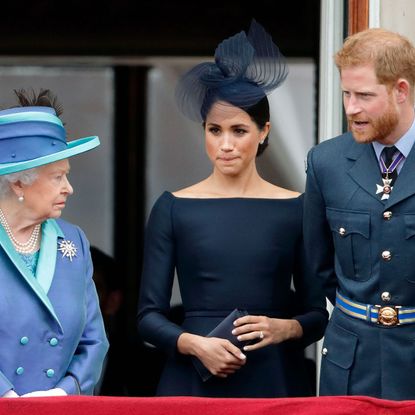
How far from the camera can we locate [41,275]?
3.88 m

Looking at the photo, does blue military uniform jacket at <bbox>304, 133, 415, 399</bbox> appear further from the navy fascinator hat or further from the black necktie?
the navy fascinator hat

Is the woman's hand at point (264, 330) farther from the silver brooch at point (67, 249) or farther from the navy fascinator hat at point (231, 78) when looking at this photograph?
the navy fascinator hat at point (231, 78)

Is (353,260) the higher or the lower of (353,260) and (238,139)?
the lower

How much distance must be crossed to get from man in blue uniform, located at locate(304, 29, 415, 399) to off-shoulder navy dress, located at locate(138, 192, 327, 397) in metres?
0.37

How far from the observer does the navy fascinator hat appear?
4.44 m

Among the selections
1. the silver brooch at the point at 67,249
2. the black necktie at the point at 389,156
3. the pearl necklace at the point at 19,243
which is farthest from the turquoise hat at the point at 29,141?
the black necktie at the point at 389,156

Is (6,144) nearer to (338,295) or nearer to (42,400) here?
(42,400)

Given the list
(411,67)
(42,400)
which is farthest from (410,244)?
(42,400)

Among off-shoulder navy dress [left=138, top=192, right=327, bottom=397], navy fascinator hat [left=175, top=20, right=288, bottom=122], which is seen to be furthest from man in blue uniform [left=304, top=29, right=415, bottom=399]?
navy fascinator hat [left=175, top=20, right=288, bottom=122]

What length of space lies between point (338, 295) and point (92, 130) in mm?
3391

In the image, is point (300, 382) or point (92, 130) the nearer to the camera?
point (300, 382)

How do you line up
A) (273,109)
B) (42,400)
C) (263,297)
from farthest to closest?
(273,109)
(263,297)
(42,400)

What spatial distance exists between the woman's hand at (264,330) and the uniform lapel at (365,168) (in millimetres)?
550

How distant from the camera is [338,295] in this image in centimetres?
407
